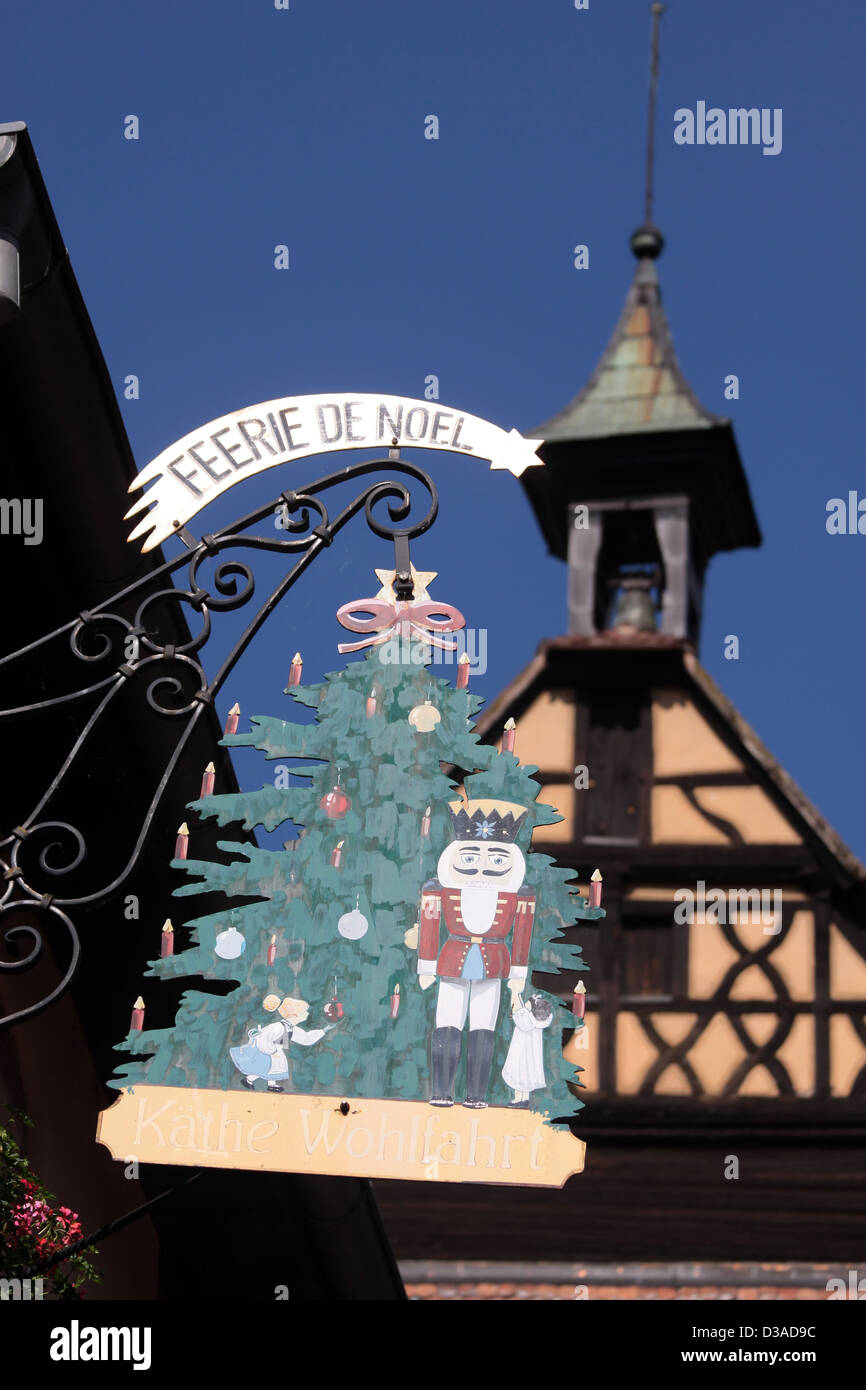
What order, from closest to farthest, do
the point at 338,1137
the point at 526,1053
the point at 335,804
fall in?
the point at 338,1137, the point at 526,1053, the point at 335,804

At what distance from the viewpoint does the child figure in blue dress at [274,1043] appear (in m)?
5.52

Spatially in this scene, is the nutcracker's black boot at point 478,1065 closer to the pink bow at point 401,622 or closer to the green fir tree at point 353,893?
the green fir tree at point 353,893

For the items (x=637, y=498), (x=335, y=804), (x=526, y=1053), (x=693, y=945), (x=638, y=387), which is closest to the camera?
(x=526, y=1053)

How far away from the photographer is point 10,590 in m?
6.75

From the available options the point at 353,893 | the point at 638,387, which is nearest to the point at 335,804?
the point at 353,893

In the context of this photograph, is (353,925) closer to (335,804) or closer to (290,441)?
(335,804)

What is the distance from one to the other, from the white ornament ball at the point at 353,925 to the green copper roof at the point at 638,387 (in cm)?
1450

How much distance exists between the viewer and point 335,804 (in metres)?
5.86

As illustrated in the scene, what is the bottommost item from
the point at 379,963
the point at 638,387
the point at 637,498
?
the point at 379,963

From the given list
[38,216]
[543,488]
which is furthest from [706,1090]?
[38,216]

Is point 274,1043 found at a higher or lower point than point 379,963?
lower

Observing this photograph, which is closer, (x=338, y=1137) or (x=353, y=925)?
(x=338, y=1137)

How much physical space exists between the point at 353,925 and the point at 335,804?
0.36 meters
